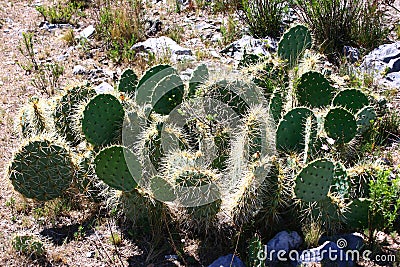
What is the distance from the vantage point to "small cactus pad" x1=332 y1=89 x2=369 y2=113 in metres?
4.44

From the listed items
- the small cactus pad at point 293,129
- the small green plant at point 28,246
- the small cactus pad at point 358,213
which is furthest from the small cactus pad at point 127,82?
the small cactus pad at point 358,213

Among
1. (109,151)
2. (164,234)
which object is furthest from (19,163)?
(164,234)

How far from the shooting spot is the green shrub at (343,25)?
249 inches

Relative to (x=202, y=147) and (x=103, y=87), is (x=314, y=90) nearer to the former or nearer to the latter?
(x=202, y=147)

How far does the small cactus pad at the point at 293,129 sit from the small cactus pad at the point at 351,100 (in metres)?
0.53

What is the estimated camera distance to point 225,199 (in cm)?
367

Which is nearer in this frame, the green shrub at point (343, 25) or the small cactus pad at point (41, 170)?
the small cactus pad at point (41, 170)

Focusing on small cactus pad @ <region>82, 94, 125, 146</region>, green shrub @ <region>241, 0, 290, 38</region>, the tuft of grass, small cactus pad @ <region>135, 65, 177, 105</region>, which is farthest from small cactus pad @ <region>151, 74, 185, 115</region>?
green shrub @ <region>241, 0, 290, 38</region>

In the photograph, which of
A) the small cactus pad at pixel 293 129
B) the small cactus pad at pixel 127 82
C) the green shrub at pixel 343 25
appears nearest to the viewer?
the small cactus pad at pixel 293 129

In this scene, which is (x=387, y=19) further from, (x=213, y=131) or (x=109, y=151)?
(x=109, y=151)

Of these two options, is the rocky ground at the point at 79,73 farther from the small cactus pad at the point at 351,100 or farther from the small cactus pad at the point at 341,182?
the small cactus pad at the point at 351,100

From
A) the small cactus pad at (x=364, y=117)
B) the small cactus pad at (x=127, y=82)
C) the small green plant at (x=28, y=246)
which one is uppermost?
the small cactus pad at (x=127, y=82)

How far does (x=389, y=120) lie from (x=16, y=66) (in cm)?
466

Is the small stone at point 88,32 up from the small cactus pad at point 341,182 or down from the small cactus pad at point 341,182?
up
